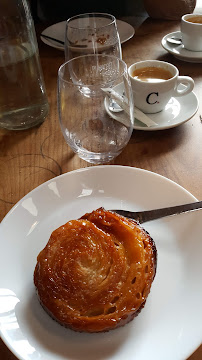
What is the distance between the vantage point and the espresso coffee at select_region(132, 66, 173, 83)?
0.89 metres

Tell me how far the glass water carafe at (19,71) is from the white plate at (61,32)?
1.12 feet

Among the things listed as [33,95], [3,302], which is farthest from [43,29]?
[3,302]

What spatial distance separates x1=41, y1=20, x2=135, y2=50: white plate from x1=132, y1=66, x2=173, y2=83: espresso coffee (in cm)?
28

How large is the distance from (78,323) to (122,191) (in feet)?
0.86

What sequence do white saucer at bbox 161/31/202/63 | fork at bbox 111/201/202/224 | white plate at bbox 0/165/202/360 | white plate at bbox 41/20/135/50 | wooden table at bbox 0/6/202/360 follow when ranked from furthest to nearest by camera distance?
white plate at bbox 41/20/135/50 → white saucer at bbox 161/31/202/63 → wooden table at bbox 0/6/202/360 → fork at bbox 111/201/202/224 → white plate at bbox 0/165/202/360

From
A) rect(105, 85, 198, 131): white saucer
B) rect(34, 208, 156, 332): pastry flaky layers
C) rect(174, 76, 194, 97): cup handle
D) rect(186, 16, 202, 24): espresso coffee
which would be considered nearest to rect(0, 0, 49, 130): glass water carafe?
rect(105, 85, 198, 131): white saucer

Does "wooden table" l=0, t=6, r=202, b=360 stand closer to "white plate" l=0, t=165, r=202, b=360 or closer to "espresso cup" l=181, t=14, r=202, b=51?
"white plate" l=0, t=165, r=202, b=360

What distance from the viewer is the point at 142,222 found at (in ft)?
1.90

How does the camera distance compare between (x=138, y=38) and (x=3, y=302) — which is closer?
(x=3, y=302)

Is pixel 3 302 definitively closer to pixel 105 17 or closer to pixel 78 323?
pixel 78 323

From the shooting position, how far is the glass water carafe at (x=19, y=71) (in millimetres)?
785

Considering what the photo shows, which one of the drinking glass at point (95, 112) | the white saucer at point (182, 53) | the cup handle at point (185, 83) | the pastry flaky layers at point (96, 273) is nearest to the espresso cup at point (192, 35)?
the white saucer at point (182, 53)

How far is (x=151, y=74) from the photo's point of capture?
35.6 inches

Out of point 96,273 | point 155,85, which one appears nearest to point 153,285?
point 96,273
